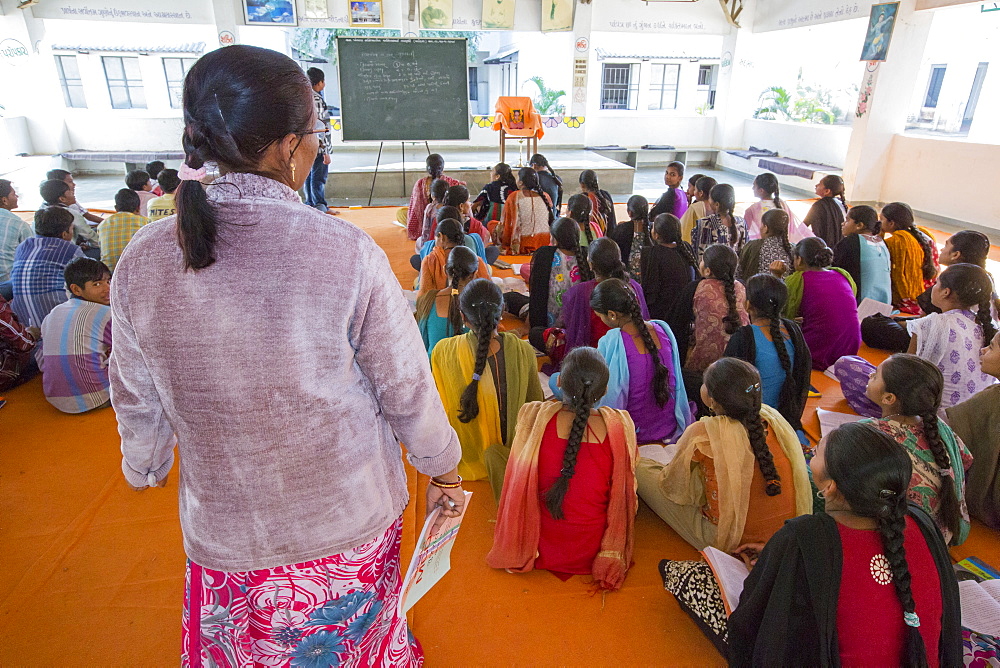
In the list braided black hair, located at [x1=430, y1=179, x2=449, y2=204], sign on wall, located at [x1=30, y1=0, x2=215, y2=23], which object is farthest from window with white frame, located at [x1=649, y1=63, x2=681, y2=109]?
braided black hair, located at [x1=430, y1=179, x2=449, y2=204]

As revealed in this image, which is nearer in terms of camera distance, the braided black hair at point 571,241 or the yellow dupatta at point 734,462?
the yellow dupatta at point 734,462

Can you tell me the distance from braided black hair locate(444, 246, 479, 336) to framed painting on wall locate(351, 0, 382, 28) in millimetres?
8203

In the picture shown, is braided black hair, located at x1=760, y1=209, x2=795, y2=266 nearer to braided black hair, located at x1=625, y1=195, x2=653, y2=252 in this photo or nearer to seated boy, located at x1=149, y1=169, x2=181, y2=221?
braided black hair, located at x1=625, y1=195, x2=653, y2=252

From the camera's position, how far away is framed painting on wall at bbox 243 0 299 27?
9.38m

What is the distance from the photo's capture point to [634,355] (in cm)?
245

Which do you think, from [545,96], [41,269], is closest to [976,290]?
[41,269]

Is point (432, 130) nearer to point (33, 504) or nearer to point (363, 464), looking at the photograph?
point (33, 504)

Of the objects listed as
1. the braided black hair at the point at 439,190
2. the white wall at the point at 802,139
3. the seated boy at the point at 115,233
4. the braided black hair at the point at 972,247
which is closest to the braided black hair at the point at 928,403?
the braided black hair at the point at 972,247

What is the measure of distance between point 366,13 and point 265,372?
10.2m

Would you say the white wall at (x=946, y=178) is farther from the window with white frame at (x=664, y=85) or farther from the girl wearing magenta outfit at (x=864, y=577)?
the girl wearing magenta outfit at (x=864, y=577)

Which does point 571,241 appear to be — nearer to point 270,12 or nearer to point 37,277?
point 37,277

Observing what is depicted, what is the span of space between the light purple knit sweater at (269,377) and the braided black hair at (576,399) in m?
0.79

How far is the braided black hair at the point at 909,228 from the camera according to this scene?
404cm

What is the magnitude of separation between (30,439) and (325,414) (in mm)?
2735
